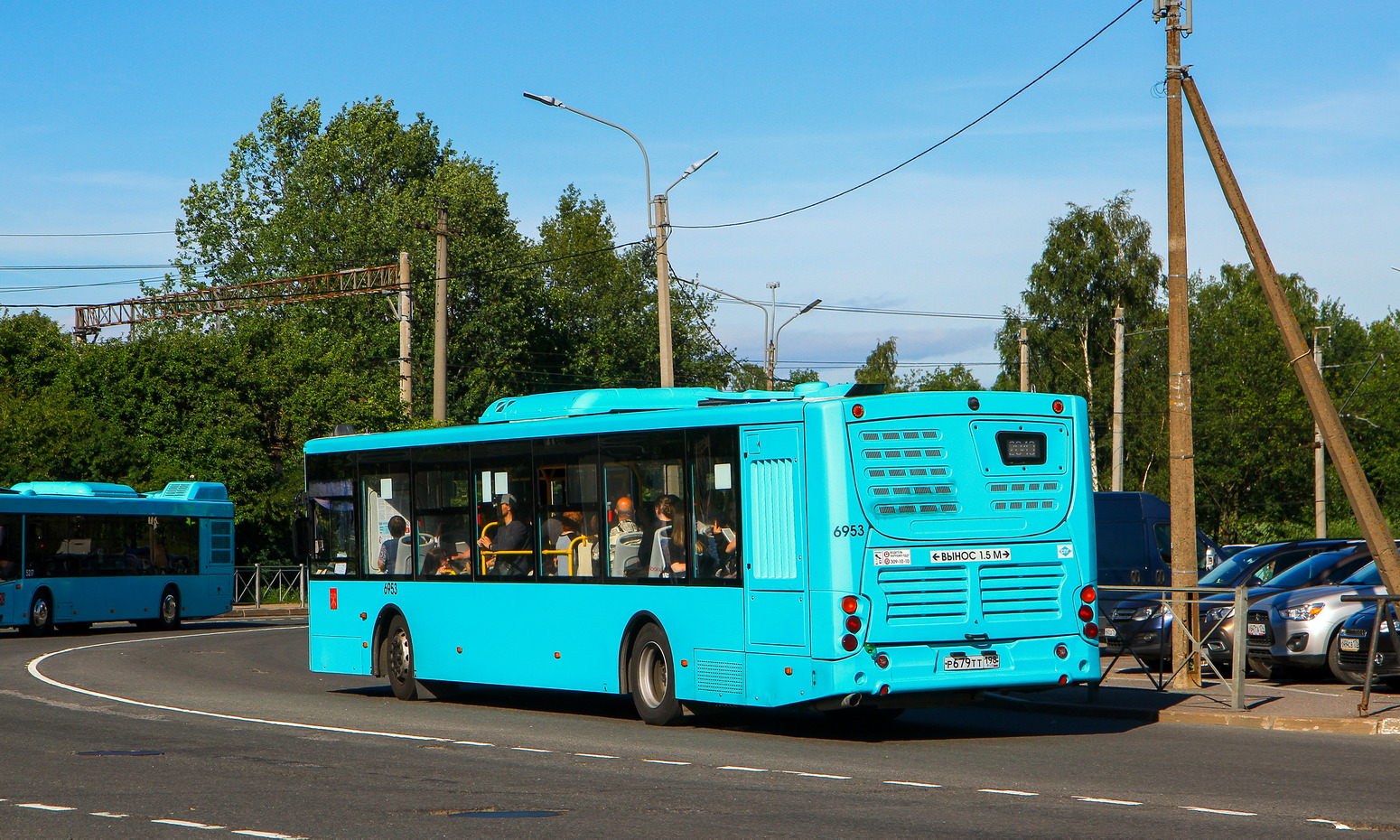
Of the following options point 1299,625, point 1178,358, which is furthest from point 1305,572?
point 1178,358

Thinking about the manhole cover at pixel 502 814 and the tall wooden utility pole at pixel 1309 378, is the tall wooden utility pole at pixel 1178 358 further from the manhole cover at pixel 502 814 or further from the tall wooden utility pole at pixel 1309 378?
the manhole cover at pixel 502 814

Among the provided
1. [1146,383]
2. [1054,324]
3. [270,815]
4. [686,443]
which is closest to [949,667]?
[686,443]

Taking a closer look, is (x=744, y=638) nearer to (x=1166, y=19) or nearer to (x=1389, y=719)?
(x=1389, y=719)

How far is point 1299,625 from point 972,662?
21.0ft

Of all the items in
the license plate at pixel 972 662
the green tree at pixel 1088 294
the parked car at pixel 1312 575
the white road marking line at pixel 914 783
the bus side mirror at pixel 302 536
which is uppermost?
the green tree at pixel 1088 294

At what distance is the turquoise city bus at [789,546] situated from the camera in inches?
493

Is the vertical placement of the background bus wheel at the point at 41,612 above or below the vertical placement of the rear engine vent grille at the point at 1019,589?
below

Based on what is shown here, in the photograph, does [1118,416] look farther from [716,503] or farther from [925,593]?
[925,593]

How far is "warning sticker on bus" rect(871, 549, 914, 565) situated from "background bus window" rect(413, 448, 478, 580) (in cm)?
524

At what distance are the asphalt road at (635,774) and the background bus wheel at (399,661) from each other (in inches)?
11.3

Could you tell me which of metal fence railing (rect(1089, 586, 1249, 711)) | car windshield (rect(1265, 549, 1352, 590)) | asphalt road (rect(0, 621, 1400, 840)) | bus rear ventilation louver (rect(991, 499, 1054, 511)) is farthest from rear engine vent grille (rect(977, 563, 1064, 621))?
car windshield (rect(1265, 549, 1352, 590))

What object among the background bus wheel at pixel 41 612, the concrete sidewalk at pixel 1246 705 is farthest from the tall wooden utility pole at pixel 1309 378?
the background bus wheel at pixel 41 612

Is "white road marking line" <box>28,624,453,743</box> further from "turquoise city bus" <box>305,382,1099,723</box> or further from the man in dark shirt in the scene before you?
the man in dark shirt

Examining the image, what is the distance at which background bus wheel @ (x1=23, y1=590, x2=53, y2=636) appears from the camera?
30.7 m
